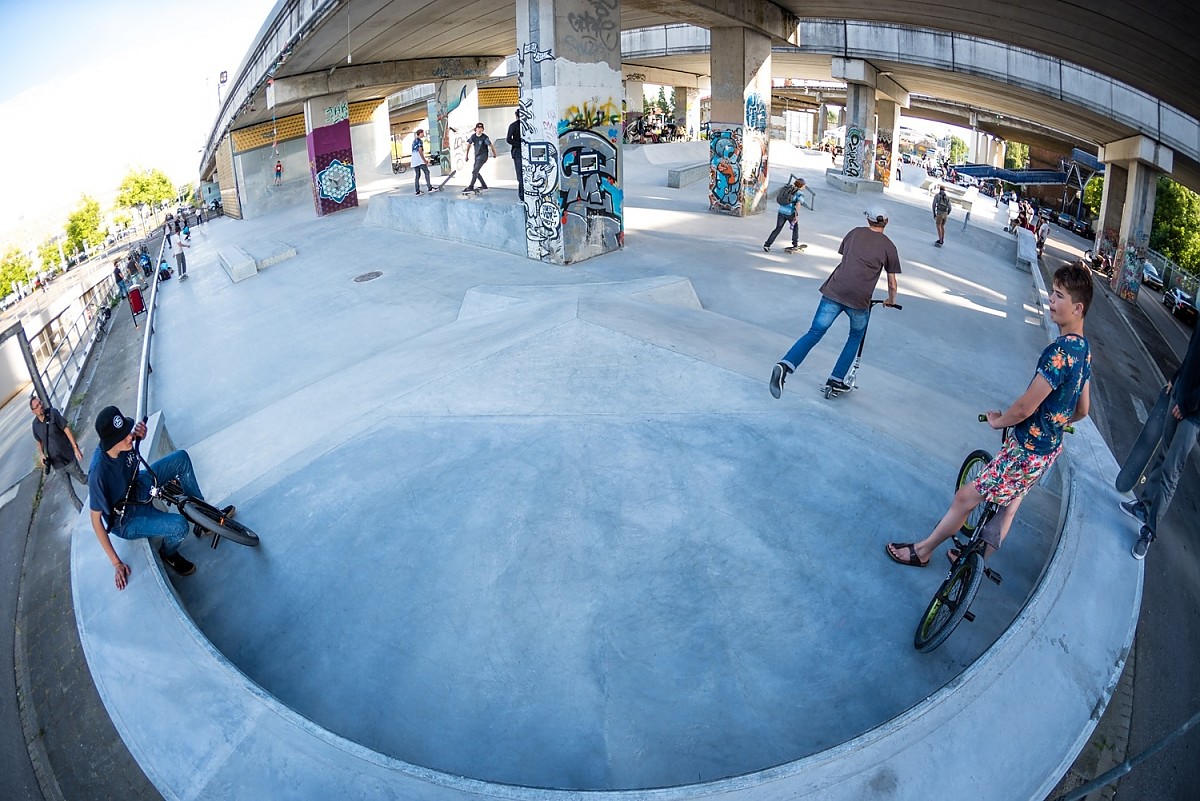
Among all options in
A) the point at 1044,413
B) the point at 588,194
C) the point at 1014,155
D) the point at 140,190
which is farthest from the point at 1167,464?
the point at 1014,155

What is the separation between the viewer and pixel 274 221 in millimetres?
29641

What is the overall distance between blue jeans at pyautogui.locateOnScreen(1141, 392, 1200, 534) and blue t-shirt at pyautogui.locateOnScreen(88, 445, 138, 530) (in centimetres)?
733

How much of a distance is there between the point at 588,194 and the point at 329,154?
17813 mm

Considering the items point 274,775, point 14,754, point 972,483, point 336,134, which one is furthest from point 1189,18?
point 336,134

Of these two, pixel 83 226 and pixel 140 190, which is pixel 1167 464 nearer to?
pixel 83 226

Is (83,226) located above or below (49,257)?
above

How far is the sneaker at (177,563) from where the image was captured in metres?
5.35

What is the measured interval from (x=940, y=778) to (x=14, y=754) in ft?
22.7

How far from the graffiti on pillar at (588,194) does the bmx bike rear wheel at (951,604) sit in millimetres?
10393

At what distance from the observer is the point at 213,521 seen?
526 cm

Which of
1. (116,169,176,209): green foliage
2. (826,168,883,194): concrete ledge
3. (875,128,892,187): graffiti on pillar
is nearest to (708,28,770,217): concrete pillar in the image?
(826,168,883,194): concrete ledge

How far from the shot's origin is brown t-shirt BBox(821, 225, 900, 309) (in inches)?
242

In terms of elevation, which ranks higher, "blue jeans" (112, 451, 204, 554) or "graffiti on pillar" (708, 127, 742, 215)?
"graffiti on pillar" (708, 127, 742, 215)

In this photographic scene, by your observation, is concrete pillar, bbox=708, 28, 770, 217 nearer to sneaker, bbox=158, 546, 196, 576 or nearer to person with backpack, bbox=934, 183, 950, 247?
person with backpack, bbox=934, 183, 950, 247
